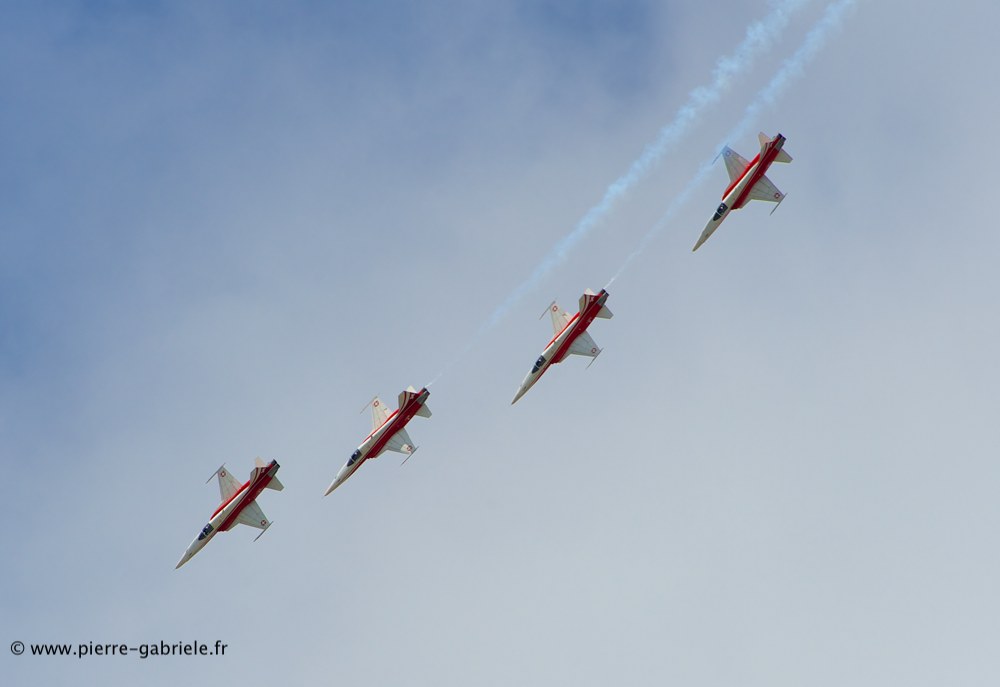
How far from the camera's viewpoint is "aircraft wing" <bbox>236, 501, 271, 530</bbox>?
134 m

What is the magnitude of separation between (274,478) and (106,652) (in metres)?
20.2

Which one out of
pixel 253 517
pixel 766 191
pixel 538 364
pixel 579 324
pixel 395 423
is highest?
pixel 766 191

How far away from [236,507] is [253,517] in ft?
5.69

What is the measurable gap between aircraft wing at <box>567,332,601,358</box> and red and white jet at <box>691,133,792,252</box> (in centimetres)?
1124

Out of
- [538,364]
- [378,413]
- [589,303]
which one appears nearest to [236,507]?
[378,413]

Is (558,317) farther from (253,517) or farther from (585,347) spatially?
(253,517)

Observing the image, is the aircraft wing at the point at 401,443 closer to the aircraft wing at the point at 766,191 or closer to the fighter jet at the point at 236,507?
the fighter jet at the point at 236,507

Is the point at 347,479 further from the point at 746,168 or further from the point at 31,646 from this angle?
the point at 746,168

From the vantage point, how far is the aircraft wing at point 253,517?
134 m

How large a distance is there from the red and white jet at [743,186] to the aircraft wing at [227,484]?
42.0 meters

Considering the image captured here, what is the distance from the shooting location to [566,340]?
132 m

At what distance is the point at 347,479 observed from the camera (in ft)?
447

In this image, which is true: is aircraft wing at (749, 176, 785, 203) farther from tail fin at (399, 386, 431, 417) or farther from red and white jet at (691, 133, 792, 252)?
tail fin at (399, 386, 431, 417)

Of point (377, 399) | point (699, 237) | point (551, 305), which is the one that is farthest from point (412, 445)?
point (699, 237)
